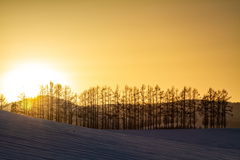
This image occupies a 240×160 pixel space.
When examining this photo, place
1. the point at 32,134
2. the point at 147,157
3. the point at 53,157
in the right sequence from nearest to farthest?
the point at 53,157, the point at 147,157, the point at 32,134

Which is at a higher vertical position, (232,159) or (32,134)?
(32,134)

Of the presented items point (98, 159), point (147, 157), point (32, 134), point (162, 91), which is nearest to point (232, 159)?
point (147, 157)

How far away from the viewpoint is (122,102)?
65.9m

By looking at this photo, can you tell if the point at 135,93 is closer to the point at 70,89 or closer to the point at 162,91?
the point at 162,91

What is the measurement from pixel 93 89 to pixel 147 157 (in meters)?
61.8

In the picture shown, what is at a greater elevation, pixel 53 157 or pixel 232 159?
pixel 53 157

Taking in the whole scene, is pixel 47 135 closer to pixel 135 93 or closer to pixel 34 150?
pixel 34 150

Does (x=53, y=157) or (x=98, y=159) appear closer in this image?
(x=53, y=157)

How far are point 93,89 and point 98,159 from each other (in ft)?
205

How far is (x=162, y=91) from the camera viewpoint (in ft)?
207

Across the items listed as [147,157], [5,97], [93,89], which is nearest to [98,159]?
[147,157]

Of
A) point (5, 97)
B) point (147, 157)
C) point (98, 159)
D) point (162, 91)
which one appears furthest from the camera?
point (5, 97)

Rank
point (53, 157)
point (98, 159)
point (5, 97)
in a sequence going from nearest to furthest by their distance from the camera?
point (53, 157), point (98, 159), point (5, 97)

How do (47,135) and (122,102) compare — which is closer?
(47,135)
